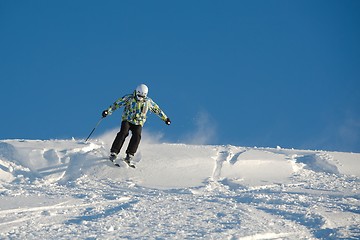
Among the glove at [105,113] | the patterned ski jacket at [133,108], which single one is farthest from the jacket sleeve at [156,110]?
the glove at [105,113]

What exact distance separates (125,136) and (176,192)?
2.38 metres

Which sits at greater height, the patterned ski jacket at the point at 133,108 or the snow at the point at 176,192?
the patterned ski jacket at the point at 133,108

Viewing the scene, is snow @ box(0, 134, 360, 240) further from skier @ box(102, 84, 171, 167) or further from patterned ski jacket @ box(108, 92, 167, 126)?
patterned ski jacket @ box(108, 92, 167, 126)

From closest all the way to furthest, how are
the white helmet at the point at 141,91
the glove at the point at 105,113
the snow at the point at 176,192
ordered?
the snow at the point at 176,192, the white helmet at the point at 141,91, the glove at the point at 105,113

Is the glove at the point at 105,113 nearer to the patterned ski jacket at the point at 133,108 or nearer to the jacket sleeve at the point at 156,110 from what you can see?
the patterned ski jacket at the point at 133,108

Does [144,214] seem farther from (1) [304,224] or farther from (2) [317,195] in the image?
(2) [317,195]

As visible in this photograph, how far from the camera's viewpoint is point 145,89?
10.0 meters

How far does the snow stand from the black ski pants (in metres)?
0.36

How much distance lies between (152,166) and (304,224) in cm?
525

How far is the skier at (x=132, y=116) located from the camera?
383 inches

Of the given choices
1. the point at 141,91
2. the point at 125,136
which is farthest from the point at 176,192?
the point at 141,91

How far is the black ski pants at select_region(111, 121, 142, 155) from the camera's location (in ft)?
31.8

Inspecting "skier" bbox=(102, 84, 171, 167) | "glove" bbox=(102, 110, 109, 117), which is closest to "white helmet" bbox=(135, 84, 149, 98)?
"skier" bbox=(102, 84, 171, 167)

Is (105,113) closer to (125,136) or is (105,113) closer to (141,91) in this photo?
(125,136)
